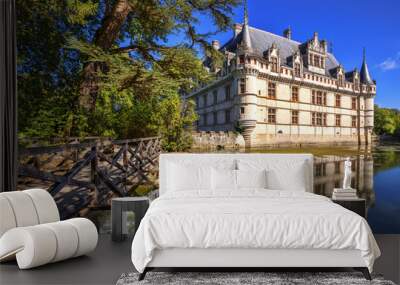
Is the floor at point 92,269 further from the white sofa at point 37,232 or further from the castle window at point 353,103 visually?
the castle window at point 353,103

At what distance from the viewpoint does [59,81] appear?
5488 millimetres

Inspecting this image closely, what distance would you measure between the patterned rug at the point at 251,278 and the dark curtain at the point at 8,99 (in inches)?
90.7

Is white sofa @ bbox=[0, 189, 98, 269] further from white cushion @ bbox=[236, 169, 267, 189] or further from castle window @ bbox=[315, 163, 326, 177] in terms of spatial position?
castle window @ bbox=[315, 163, 326, 177]

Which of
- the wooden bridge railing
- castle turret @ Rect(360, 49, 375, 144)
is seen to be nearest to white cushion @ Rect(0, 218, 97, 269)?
the wooden bridge railing

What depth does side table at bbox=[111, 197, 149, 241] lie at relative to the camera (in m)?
4.93

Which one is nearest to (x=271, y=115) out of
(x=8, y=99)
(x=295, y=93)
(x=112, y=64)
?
(x=295, y=93)

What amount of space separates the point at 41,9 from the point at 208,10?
6.81 feet

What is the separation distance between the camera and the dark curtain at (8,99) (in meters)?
5.07

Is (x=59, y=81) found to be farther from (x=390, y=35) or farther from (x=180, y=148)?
(x=390, y=35)

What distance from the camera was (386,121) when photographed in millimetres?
5918

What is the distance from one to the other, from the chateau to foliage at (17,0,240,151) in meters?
0.24

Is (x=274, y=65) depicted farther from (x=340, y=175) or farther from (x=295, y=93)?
(x=340, y=175)

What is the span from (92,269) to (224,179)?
1694 mm

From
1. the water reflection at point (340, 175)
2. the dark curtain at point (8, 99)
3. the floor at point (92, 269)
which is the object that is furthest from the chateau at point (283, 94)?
the dark curtain at point (8, 99)
